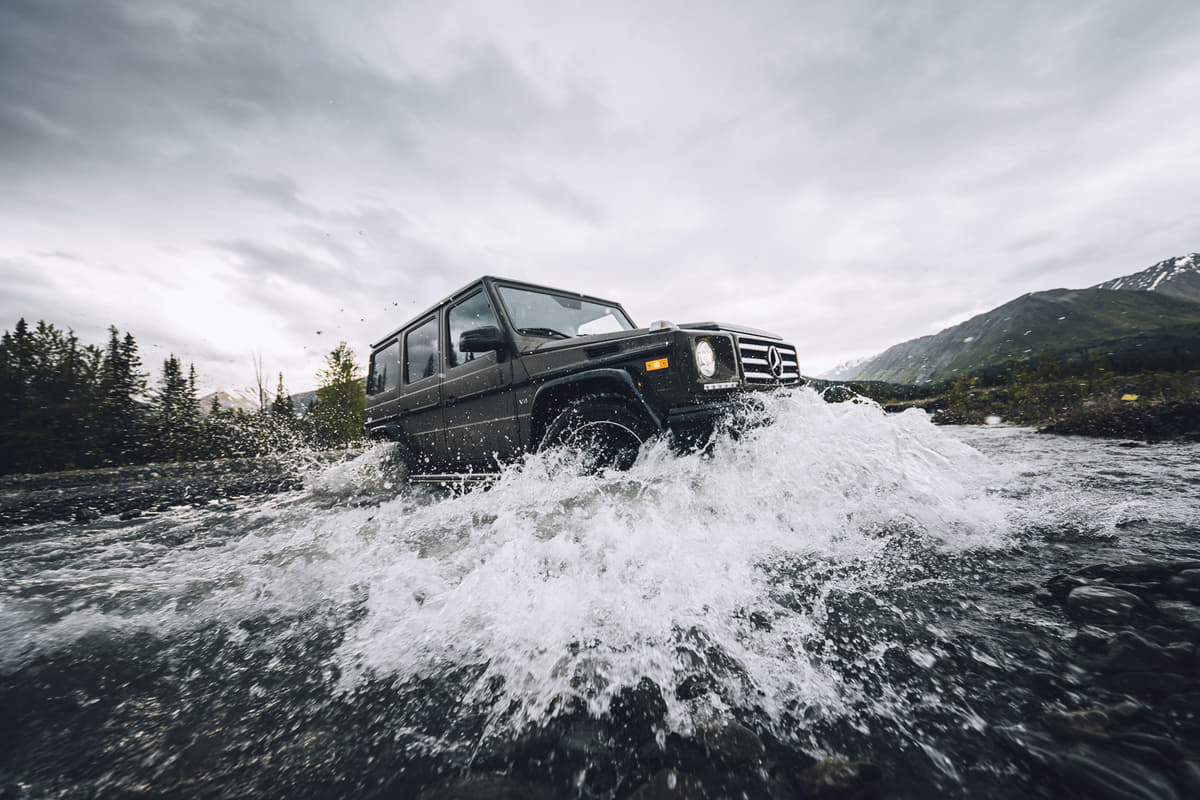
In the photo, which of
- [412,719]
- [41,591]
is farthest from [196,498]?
[412,719]

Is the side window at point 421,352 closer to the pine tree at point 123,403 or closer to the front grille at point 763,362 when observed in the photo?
the front grille at point 763,362

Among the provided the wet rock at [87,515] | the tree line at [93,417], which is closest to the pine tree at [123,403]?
the tree line at [93,417]

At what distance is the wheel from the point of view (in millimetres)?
2973

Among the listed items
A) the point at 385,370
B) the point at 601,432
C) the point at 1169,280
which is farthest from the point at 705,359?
the point at 1169,280

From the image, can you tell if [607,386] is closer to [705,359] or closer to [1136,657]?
[705,359]

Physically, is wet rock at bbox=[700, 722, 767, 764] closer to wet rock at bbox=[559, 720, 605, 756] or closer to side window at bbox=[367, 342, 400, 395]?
wet rock at bbox=[559, 720, 605, 756]

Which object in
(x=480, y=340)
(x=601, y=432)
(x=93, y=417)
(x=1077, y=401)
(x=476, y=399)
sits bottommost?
(x=1077, y=401)

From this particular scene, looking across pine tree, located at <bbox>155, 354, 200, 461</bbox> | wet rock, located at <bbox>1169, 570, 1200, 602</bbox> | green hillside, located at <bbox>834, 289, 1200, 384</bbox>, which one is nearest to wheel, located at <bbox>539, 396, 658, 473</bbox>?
wet rock, located at <bbox>1169, 570, 1200, 602</bbox>

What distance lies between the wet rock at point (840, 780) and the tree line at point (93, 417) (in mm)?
23158

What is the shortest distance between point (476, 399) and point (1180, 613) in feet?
13.2

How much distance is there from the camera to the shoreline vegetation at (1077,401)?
4.89 m

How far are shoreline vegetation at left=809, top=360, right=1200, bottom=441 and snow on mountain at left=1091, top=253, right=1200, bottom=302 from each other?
26917 cm

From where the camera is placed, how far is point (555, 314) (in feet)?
13.8

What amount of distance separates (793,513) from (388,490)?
472 cm
